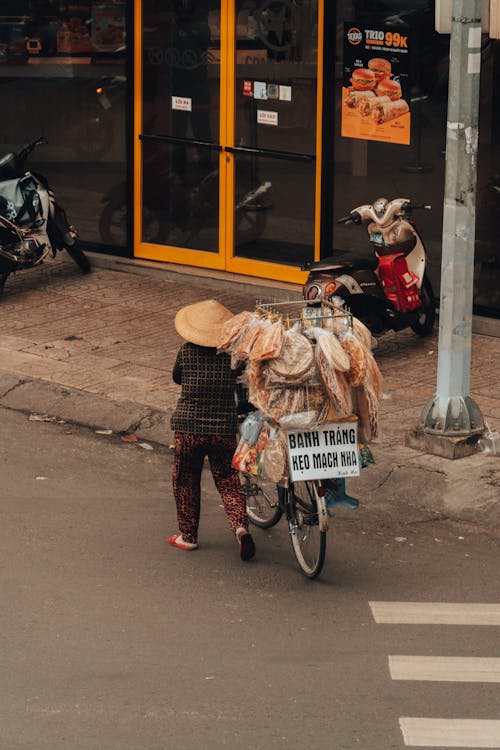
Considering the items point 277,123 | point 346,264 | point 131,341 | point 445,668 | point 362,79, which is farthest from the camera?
point 277,123

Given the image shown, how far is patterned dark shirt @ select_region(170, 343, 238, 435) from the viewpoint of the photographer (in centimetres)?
809

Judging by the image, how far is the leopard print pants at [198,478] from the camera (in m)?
8.19

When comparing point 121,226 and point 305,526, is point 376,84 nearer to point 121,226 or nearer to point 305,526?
point 121,226

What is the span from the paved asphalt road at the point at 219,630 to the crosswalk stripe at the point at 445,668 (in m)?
0.01

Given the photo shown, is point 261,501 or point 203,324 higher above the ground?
point 203,324

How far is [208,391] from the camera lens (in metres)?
8.09

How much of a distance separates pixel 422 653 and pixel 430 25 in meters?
6.71

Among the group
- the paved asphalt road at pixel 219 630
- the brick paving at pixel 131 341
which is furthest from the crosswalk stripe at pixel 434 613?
the brick paving at pixel 131 341

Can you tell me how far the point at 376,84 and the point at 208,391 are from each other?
5347mm

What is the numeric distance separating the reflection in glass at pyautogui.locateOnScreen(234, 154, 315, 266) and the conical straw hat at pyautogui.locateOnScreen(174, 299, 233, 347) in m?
5.45

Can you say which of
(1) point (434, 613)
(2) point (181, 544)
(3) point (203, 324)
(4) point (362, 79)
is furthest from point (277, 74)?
(1) point (434, 613)

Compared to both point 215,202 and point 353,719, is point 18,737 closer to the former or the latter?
point 353,719

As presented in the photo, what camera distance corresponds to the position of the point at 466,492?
359 inches

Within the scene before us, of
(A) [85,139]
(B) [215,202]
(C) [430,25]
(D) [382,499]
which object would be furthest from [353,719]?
(A) [85,139]
